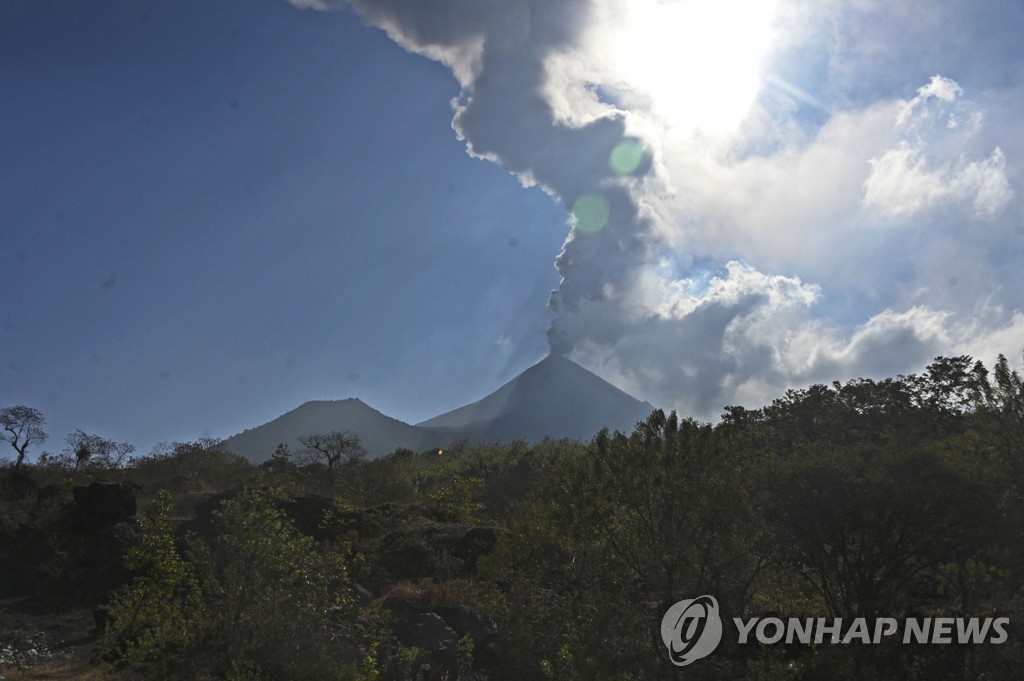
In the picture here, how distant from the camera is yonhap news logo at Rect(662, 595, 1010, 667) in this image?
36.2ft

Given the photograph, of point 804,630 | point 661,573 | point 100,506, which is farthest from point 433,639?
point 100,506

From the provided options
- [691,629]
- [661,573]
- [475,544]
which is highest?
[475,544]

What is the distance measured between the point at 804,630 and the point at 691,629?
3.49 meters

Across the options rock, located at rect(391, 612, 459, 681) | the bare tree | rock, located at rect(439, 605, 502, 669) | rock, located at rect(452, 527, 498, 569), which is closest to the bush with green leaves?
rock, located at rect(391, 612, 459, 681)

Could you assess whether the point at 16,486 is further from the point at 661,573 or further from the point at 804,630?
the point at 804,630

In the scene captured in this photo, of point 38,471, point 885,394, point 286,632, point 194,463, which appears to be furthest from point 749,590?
point 38,471

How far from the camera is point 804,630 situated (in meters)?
12.9

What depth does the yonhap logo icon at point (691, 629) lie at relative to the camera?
35.9 ft

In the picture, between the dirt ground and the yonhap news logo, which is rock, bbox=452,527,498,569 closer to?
the yonhap news logo

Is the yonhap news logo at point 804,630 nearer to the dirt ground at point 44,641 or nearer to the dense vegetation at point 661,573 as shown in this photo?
the dense vegetation at point 661,573

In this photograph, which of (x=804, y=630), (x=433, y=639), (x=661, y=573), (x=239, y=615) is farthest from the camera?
(x=433, y=639)

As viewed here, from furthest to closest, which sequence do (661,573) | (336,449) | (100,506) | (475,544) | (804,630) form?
(336,449) → (100,506) → (475,544) → (804,630) → (661,573)

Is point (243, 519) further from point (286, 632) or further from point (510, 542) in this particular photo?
point (510, 542)

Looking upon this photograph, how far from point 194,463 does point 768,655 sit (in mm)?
39265
